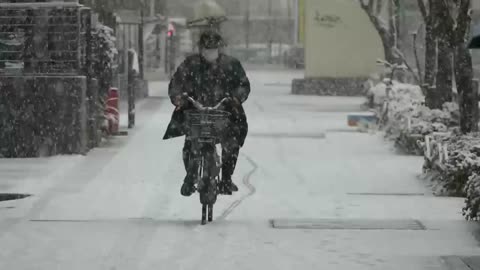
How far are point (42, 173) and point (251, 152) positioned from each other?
4452 mm

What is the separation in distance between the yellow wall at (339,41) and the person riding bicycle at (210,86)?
3015cm

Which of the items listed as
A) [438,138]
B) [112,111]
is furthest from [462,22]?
[112,111]

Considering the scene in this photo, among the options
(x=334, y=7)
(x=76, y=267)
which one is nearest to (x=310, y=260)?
(x=76, y=267)

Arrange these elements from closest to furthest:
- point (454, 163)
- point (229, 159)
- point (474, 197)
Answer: point (474, 197), point (229, 159), point (454, 163)

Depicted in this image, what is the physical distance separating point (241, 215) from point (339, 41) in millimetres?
30215

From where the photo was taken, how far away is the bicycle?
11.0 meters

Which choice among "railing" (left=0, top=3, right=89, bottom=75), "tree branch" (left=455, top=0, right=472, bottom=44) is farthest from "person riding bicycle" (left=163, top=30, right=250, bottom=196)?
"railing" (left=0, top=3, right=89, bottom=75)

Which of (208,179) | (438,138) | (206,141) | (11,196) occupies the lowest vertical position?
(11,196)

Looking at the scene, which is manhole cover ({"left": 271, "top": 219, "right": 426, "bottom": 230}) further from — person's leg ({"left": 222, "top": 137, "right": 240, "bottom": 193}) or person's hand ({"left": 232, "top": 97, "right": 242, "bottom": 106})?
person's hand ({"left": 232, "top": 97, "right": 242, "bottom": 106})

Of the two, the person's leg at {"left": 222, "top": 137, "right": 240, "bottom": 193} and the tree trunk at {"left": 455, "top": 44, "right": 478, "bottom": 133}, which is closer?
the person's leg at {"left": 222, "top": 137, "right": 240, "bottom": 193}

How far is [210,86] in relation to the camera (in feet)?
37.3

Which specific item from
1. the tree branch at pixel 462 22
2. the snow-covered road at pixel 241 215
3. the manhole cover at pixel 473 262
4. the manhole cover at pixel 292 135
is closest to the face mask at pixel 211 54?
the snow-covered road at pixel 241 215

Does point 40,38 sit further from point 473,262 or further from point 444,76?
point 473,262

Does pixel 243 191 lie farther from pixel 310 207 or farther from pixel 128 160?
pixel 128 160
